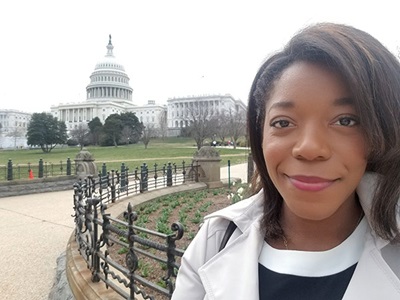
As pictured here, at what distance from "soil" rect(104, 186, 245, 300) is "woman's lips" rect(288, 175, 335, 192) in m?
2.93

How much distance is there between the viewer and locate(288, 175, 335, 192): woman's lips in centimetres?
97

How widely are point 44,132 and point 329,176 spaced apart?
6668 cm

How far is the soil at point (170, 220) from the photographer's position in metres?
4.83

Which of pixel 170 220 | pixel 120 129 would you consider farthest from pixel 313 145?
pixel 120 129

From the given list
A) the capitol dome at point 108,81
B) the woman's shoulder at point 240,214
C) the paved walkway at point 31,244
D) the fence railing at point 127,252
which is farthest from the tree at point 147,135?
the woman's shoulder at point 240,214

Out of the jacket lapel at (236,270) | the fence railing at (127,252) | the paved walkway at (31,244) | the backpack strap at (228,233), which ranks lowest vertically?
the paved walkway at (31,244)

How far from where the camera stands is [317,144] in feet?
3.10

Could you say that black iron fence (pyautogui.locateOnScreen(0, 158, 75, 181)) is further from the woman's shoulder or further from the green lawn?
the woman's shoulder

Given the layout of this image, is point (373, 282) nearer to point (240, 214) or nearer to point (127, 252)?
point (240, 214)

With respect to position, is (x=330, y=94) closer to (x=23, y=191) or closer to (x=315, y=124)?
(x=315, y=124)

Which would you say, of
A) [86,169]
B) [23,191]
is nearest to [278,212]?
[23,191]

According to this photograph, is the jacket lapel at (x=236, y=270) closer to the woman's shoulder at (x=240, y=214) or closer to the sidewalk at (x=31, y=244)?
the woman's shoulder at (x=240, y=214)

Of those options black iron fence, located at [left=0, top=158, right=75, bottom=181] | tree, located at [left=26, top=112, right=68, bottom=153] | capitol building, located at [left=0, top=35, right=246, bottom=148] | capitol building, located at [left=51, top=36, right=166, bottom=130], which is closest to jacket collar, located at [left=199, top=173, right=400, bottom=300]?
black iron fence, located at [left=0, top=158, right=75, bottom=181]

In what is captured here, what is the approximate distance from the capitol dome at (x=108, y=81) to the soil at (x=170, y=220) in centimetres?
9978
